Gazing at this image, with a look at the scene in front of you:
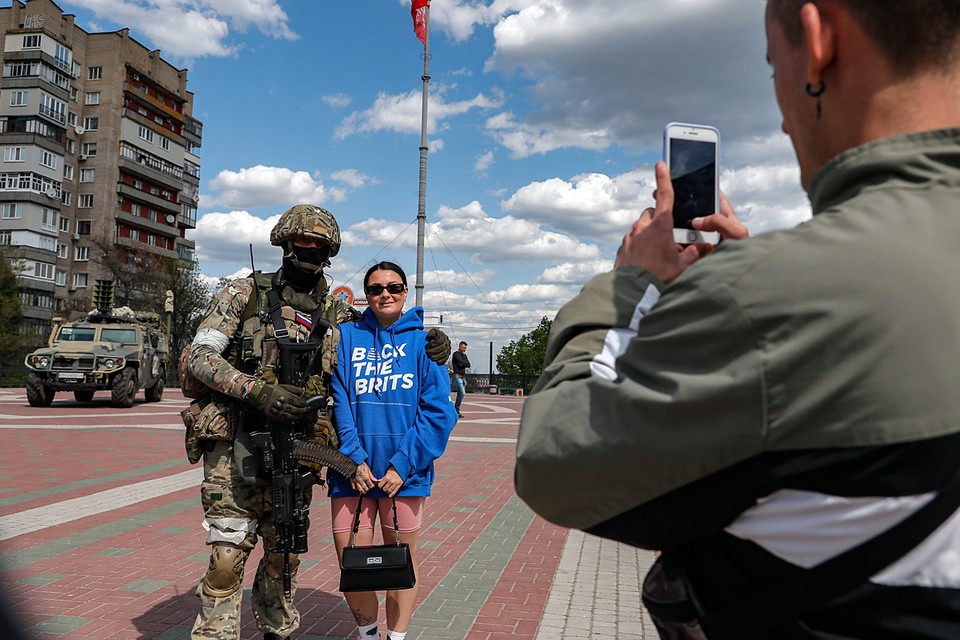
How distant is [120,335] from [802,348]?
22277 millimetres

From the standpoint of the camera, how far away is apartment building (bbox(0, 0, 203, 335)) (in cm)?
6047

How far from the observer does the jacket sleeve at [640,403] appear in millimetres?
872

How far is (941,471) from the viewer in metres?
0.84

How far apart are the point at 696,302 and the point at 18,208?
69339 millimetres

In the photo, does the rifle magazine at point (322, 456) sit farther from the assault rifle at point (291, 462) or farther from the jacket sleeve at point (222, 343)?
the jacket sleeve at point (222, 343)

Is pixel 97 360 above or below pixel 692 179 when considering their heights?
below

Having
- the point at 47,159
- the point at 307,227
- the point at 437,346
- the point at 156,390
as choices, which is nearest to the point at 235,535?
the point at 437,346

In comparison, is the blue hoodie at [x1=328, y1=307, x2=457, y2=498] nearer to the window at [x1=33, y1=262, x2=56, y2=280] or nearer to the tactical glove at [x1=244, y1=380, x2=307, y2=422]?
the tactical glove at [x1=244, y1=380, x2=307, y2=422]

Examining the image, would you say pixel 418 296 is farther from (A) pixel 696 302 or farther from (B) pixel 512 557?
(A) pixel 696 302

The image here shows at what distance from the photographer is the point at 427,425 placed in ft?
13.3

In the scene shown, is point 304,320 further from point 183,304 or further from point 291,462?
point 183,304

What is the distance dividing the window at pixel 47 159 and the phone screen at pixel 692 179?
70.3 metres

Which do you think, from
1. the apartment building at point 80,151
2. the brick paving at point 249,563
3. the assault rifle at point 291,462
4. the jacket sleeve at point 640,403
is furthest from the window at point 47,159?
the jacket sleeve at point 640,403

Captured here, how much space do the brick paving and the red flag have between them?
17029 mm
